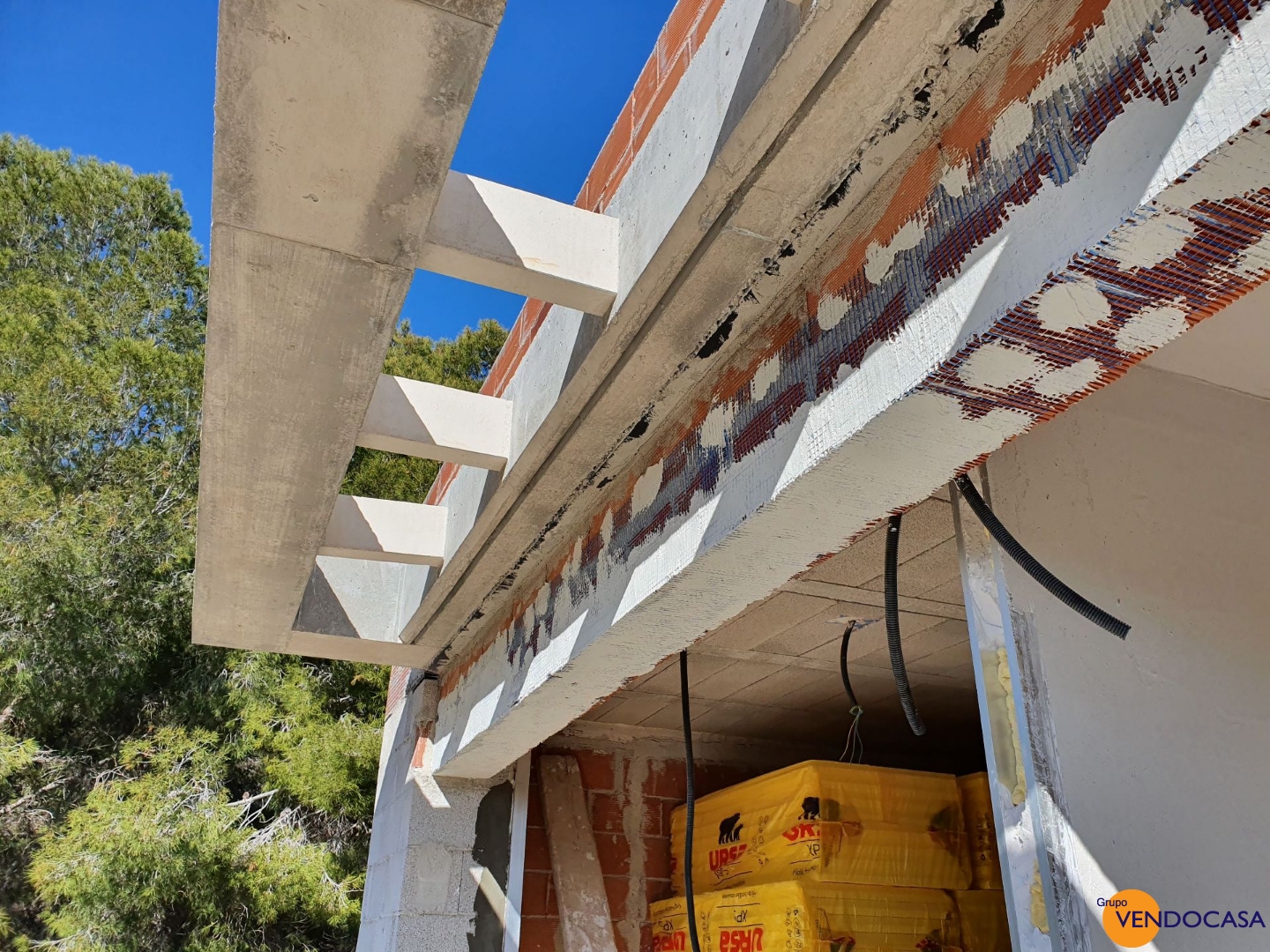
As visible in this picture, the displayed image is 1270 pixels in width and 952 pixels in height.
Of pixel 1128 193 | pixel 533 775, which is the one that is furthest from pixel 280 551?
pixel 1128 193

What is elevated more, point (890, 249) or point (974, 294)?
point (890, 249)

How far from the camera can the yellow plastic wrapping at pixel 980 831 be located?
3.42 meters

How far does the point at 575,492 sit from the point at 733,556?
0.86 m

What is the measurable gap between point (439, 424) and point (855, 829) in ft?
6.91

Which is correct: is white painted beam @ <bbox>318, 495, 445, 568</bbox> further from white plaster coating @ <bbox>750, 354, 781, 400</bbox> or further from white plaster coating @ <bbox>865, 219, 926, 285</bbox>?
white plaster coating @ <bbox>865, 219, 926, 285</bbox>

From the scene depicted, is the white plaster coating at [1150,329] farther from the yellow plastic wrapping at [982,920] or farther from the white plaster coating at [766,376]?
the yellow plastic wrapping at [982,920]

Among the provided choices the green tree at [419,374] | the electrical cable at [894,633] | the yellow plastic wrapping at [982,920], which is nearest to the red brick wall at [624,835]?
the yellow plastic wrapping at [982,920]

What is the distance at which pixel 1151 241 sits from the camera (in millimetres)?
1063

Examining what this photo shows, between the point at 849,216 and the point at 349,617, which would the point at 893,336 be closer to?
the point at 849,216

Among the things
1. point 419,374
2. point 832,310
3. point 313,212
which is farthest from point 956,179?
point 419,374

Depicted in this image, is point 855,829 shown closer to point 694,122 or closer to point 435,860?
point 435,860

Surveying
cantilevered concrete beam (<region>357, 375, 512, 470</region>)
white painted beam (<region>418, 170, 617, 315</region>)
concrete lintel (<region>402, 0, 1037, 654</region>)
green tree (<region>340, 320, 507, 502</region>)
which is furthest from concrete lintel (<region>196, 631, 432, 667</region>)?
green tree (<region>340, 320, 507, 502</region>)

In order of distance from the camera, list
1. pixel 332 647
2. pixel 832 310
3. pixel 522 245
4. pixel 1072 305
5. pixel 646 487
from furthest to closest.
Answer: pixel 332 647
pixel 646 487
pixel 522 245
pixel 832 310
pixel 1072 305

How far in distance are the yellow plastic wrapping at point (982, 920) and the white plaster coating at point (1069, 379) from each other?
2636mm
